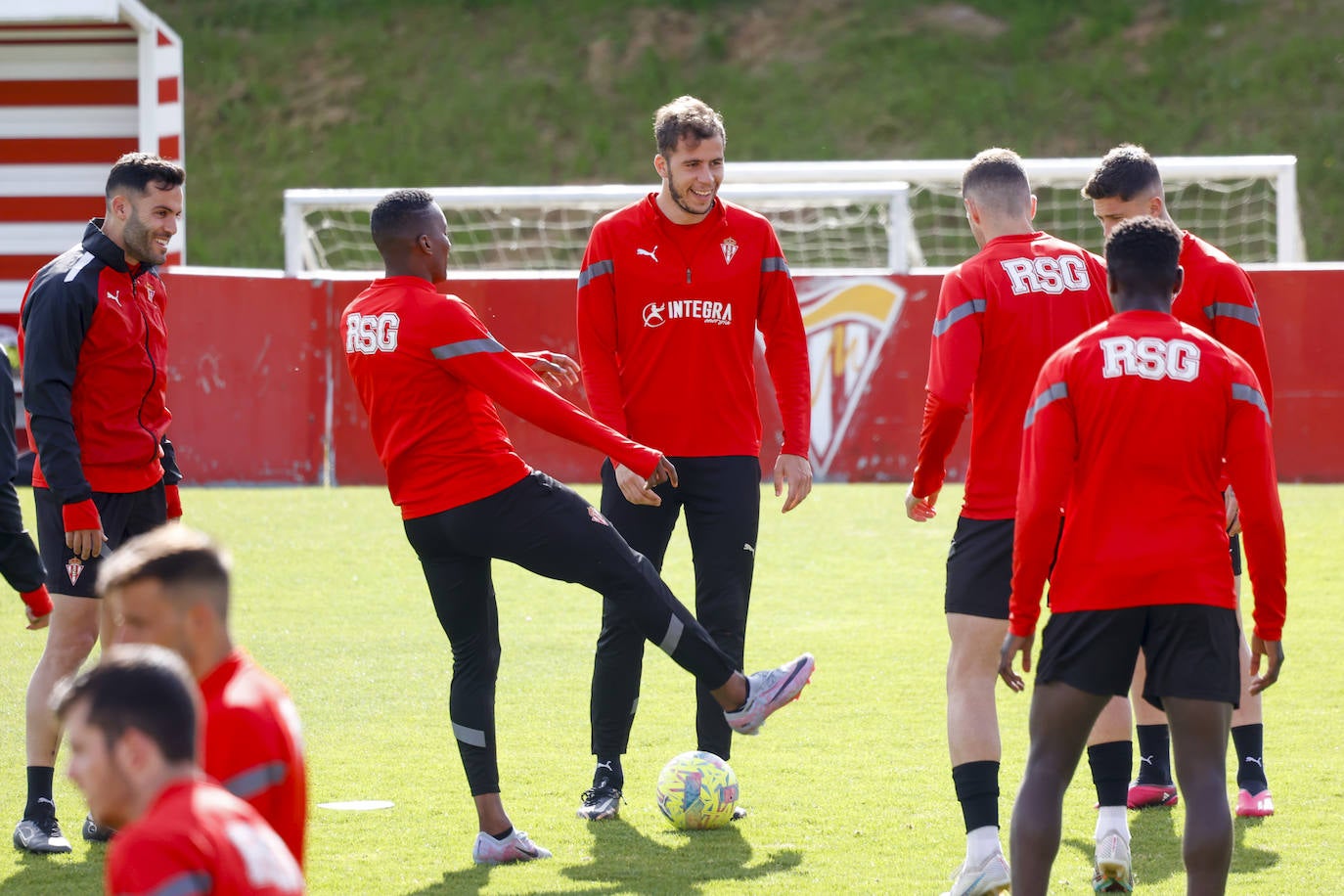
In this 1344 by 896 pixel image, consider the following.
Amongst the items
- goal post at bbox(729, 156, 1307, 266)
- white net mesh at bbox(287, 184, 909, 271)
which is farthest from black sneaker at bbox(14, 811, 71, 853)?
white net mesh at bbox(287, 184, 909, 271)

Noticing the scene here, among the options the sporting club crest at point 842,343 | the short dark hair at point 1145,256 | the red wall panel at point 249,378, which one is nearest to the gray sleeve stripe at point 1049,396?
the short dark hair at point 1145,256

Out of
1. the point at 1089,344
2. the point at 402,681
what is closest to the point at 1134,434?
the point at 1089,344

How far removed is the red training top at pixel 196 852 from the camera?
2.39m

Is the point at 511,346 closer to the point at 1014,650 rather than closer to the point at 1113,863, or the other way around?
the point at 1113,863

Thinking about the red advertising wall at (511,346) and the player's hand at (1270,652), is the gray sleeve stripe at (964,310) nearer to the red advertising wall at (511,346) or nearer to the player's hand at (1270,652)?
the player's hand at (1270,652)

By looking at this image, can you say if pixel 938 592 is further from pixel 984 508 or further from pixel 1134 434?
pixel 1134 434

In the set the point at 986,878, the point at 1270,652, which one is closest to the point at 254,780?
the point at 986,878

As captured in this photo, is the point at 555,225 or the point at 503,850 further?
the point at 555,225

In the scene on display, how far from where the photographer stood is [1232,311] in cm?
503

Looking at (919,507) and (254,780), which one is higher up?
(919,507)

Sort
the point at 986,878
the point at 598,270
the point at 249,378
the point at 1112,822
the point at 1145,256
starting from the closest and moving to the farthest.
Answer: the point at 1145,256 < the point at 986,878 < the point at 1112,822 < the point at 598,270 < the point at 249,378

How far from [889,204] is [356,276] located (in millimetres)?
4877

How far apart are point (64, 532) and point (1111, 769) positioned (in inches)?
126

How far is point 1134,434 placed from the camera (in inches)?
148
